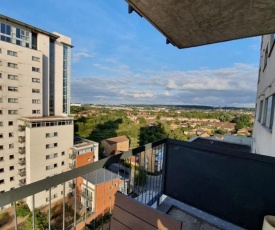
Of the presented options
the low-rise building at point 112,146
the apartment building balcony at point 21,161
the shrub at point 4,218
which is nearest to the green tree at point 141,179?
the shrub at point 4,218

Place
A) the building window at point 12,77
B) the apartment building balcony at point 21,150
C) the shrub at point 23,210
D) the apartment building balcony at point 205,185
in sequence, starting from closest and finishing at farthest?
the apartment building balcony at point 205,185, the shrub at point 23,210, the building window at point 12,77, the apartment building balcony at point 21,150

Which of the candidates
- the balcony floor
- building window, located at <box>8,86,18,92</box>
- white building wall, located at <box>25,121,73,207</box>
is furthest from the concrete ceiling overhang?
building window, located at <box>8,86,18,92</box>

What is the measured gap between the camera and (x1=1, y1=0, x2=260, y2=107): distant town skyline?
20.1m

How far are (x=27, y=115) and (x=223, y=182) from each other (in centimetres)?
1694

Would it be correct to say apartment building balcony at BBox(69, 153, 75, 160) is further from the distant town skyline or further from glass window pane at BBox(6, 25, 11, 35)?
glass window pane at BBox(6, 25, 11, 35)

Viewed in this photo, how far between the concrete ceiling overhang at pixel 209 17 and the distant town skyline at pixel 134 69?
584 inches

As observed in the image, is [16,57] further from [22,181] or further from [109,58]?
[109,58]

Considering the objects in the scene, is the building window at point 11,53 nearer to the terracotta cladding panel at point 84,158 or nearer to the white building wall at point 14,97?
the white building wall at point 14,97

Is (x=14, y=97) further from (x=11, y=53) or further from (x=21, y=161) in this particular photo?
(x=21, y=161)

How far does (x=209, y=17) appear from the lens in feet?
5.44

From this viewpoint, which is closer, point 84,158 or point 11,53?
point 11,53

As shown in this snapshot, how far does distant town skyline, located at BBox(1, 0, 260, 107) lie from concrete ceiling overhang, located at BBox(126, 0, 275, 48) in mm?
14827

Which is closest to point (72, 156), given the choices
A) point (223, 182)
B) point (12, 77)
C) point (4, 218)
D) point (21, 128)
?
point (21, 128)

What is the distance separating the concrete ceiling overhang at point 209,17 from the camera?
143cm
